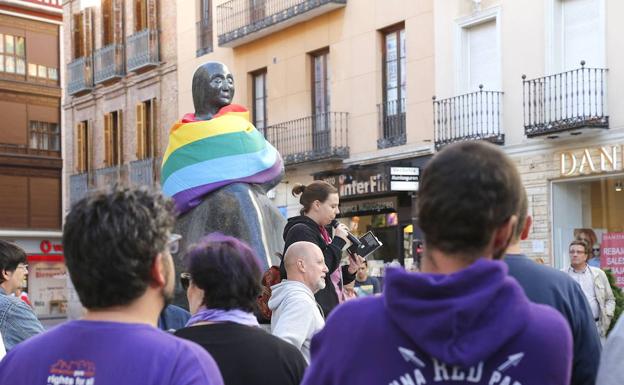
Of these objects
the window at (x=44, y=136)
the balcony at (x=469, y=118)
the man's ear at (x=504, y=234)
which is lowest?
the man's ear at (x=504, y=234)

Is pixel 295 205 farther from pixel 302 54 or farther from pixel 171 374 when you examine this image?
pixel 171 374

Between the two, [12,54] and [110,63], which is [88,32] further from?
[12,54]

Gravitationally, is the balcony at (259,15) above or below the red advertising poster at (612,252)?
above

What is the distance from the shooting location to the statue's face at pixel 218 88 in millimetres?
7961

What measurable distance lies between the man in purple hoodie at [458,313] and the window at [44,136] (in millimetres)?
37628

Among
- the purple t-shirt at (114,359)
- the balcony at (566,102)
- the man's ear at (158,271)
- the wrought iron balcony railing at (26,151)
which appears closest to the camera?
the purple t-shirt at (114,359)

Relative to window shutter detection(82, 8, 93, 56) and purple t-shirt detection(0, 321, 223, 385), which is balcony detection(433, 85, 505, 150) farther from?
window shutter detection(82, 8, 93, 56)

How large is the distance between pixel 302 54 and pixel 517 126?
649 centimetres

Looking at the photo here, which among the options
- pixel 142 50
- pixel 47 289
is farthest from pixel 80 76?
pixel 47 289

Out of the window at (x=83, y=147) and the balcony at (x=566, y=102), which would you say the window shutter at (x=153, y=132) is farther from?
the balcony at (x=566, y=102)

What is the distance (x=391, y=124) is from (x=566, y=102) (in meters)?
4.73

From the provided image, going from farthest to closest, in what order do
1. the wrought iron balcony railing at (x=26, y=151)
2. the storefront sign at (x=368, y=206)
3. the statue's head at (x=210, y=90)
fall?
the wrought iron balcony railing at (x=26, y=151)
the storefront sign at (x=368, y=206)
the statue's head at (x=210, y=90)

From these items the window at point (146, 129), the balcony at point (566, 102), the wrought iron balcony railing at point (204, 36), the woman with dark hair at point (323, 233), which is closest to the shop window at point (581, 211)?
the balcony at point (566, 102)

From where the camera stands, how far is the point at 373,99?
21.2m
